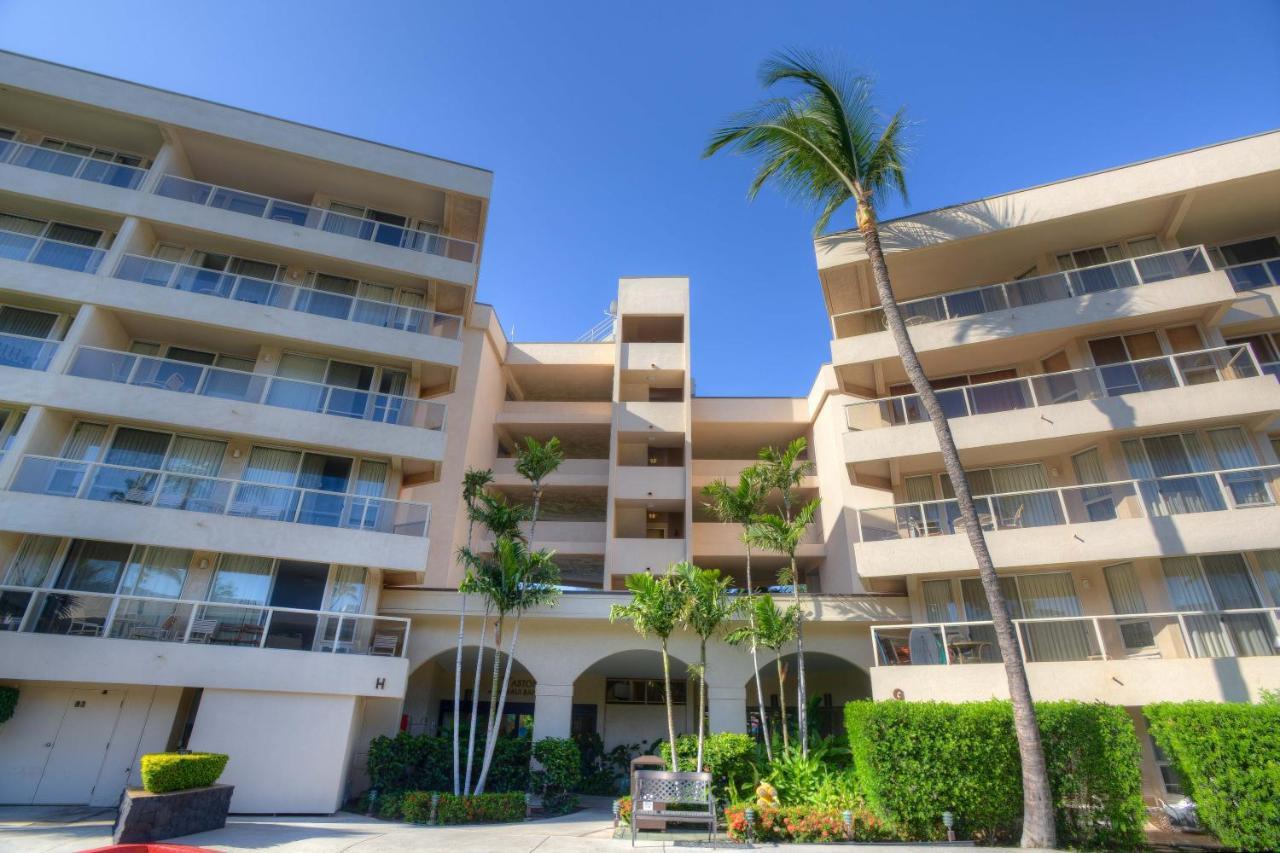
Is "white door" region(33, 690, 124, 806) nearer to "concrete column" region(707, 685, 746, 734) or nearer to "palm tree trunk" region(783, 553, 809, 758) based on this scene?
"concrete column" region(707, 685, 746, 734)

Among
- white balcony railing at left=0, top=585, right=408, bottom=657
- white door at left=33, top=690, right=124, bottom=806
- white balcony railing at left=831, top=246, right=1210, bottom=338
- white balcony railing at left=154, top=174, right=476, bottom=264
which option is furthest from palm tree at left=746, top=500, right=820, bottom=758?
white door at left=33, top=690, right=124, bottom=806

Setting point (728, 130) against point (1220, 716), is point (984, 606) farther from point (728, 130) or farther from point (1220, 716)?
point (728, 130)

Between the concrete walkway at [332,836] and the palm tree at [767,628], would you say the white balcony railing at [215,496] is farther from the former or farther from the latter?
the palm tree at [767,628]

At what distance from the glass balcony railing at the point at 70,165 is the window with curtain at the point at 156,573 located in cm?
1023

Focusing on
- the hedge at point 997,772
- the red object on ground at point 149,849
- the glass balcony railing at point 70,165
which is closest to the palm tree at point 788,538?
the hedge at point 997,772

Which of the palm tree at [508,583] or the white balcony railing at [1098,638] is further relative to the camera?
the palm tree at [508,583]

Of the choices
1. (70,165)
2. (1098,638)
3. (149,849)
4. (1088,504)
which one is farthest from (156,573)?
(1088,504)

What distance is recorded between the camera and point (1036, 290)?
669 inches

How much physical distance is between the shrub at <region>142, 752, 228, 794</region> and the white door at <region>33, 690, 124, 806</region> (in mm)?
4293

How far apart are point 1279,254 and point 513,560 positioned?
69.4ft

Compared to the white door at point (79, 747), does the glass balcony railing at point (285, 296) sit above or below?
above

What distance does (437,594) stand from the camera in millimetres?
16438

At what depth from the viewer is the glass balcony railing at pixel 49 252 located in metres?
15.9

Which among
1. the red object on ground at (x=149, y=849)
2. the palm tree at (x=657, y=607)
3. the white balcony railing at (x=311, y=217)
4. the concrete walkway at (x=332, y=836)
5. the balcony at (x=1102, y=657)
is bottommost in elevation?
the concrete walkway at (x=332, y=836)
